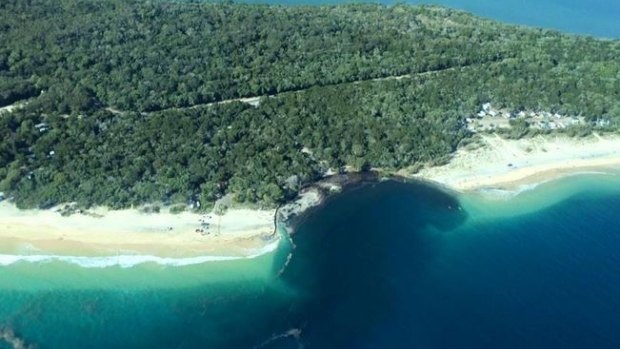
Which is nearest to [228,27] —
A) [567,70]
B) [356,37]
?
[356,37]

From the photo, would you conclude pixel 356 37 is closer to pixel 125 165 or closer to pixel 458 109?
pixel 458 109

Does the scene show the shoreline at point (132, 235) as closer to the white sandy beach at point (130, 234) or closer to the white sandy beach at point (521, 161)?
the white sandy beach at point (130, 234)

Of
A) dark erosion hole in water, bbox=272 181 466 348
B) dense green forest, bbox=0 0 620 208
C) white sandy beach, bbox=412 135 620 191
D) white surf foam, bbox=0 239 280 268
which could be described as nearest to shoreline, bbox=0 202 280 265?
white surf foam, bbox=0 239 280 268

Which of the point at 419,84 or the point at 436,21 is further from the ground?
the point at 436,21

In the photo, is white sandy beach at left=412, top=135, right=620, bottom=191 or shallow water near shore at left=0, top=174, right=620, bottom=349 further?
white sandy beach at left=412, top=135, right=620, bottom=191

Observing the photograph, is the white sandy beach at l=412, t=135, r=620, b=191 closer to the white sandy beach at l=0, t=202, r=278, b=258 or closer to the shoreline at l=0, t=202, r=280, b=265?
the shoreline at l=0, t=202, r=280, b=265
